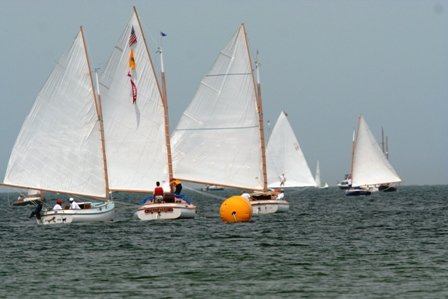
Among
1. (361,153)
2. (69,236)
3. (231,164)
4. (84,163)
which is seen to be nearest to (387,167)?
(361,153)

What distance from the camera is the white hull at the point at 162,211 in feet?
227

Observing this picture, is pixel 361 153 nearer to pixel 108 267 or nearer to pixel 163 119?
pixel 163 119

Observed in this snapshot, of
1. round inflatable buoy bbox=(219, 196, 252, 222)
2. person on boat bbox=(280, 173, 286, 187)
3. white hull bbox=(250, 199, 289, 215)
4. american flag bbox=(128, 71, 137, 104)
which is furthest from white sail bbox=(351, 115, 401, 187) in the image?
round inflatable buoy bbox=(219, 196, 252, 222)

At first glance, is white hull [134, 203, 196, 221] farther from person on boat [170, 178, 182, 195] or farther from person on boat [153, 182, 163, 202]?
person on boat [170, 178, 182, 195]

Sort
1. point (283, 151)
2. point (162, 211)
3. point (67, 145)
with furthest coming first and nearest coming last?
1. point (283, 151)
2. point (67, 145)
3. point (162, 211)

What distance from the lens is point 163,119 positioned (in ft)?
253

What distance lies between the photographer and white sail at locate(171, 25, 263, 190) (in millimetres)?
79875

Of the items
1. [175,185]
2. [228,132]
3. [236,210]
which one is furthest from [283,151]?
[236,210]

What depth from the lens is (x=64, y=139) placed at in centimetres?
7256

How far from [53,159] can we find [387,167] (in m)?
83.6

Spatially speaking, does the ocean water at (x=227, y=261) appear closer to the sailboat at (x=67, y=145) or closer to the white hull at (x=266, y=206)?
the sailboat at (x=67, y=145)

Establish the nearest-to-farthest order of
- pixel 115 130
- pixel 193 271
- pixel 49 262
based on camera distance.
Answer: pixel 193 271
pixel 49 262
pixel 115 130

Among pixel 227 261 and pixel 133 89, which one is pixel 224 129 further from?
pixel 227 261

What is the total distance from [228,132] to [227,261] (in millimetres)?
38611
